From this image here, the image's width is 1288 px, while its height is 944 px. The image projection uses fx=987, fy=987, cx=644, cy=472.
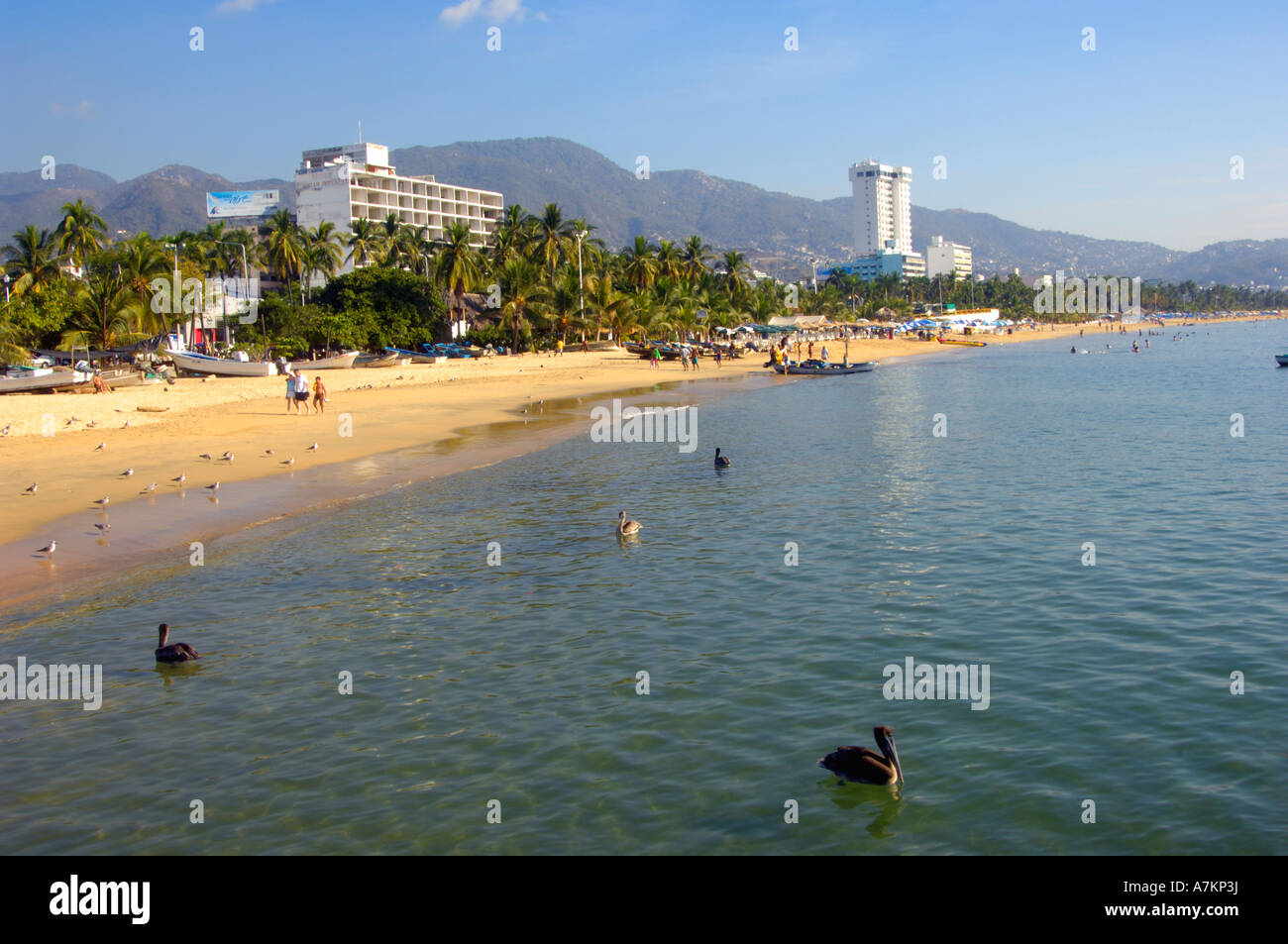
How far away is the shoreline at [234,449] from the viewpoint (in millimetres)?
18844

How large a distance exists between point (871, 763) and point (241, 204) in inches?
6471

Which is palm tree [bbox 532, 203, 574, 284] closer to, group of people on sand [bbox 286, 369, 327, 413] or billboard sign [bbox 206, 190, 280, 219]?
A: group of people on sand [bbox 286, 369, 327, 413]

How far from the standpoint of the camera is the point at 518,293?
78188 mm

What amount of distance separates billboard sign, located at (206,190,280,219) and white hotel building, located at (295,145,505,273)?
25.4ft

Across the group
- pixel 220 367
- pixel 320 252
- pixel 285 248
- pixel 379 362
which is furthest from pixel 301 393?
pixel 320 252

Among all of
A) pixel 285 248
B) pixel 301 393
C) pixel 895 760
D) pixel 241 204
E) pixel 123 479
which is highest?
pixel 241 204

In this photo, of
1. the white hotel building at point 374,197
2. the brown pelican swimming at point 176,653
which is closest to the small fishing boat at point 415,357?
the white hotel building at point 374,197

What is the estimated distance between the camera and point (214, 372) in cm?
5597

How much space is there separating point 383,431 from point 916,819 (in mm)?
Result: 29819

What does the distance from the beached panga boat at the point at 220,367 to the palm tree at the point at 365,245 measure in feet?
171

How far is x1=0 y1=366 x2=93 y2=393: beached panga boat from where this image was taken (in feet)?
141

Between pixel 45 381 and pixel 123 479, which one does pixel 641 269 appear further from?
pixel 123 479

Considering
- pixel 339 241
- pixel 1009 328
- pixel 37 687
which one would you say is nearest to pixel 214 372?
pixel 37 687
